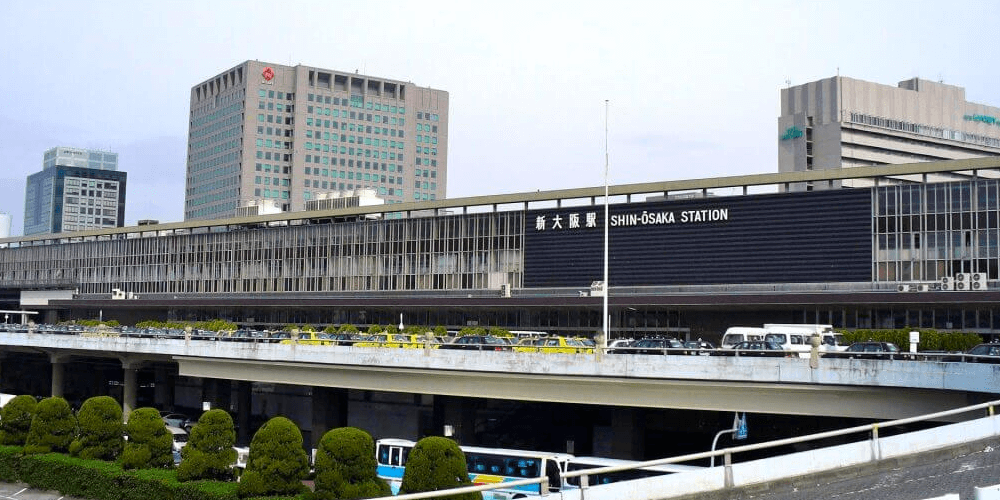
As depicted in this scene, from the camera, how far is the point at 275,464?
3900 centimetres

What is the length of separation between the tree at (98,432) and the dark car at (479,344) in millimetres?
16177

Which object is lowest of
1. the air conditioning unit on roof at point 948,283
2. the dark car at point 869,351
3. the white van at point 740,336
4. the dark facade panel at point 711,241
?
the dark car at point 869,351

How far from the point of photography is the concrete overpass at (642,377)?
37750 mm

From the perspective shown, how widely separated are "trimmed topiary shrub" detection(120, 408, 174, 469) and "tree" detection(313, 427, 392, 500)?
41.9ft

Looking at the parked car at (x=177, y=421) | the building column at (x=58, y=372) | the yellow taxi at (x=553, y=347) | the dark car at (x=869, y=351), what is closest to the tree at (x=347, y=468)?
the yellow taxi at (x=553, y=347)

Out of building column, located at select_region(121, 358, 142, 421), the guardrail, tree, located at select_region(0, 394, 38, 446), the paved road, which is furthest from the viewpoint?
building column, located at select_region(121, 358, 142, 421)

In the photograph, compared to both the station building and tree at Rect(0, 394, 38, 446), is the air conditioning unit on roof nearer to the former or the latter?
the station building

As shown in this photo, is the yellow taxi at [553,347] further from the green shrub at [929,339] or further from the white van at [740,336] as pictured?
the green shrub at [929,339]

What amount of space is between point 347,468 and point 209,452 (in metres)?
9.92

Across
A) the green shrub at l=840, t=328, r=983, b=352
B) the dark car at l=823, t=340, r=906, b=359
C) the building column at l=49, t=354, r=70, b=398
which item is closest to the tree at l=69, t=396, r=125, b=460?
the dark car at l=823, t=340, r=906, b=359

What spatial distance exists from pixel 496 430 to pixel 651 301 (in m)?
23.8

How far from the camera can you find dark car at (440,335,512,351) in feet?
164

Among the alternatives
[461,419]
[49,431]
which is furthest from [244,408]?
[461,419]

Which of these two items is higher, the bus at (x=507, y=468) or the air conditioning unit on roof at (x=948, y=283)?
the air conditioning unit on roof at (x=948, y=283)
